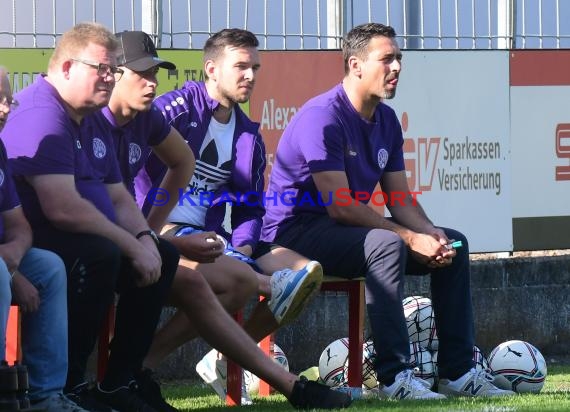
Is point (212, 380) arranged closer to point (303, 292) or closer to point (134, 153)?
point (303, 292)

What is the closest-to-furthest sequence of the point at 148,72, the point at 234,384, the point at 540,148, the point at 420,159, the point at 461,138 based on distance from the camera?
the point at 148,72, the point at 234,384, the point at 420,159, the point at 461,138, the point at 540,148

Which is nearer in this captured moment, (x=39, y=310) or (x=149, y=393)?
(x=39, y=310)

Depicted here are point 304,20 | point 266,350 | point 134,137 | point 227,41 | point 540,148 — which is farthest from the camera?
point 540,148

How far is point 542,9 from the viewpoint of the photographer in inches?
376

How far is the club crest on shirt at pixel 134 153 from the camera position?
21.4ft

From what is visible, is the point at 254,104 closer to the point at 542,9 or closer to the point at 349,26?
the point at 349,26

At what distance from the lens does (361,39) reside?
7516 millimetres

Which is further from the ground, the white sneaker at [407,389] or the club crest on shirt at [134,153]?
the club crest on shirt at [134,153]

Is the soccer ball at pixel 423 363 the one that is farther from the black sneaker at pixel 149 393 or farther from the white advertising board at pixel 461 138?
the white advertising board at pixel 461 138

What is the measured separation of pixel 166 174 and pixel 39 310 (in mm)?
1590

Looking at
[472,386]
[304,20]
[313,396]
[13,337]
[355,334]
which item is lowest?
[472,386]

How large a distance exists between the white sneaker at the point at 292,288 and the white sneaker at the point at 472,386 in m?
0.96

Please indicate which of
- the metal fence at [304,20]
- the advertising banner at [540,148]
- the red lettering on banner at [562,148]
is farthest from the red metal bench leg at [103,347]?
the red lettering on banner at [562,148]

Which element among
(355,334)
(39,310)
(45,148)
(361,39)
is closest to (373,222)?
(355,334)
